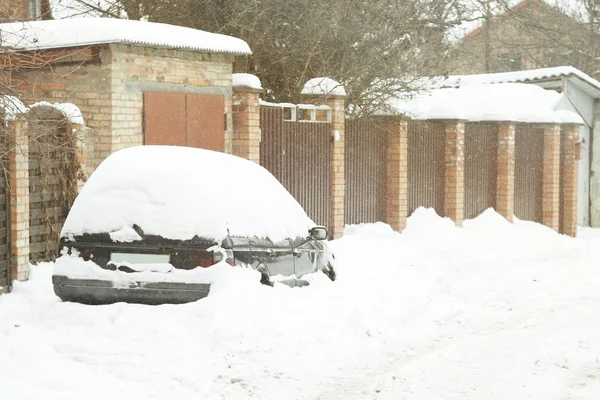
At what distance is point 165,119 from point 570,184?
12.3 m

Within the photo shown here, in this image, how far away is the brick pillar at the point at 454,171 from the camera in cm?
1852

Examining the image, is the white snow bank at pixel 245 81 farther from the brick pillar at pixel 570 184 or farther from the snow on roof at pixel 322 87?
the brick pillar at pixel 570 184

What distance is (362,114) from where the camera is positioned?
17.1 metres

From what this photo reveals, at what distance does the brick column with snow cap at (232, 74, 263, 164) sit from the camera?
45.6 ft

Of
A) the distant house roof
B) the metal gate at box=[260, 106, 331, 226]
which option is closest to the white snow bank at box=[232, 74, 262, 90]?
the metal gate at box=[260, 106, 331, 226]

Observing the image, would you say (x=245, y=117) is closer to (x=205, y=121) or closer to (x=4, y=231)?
(x=205, y=121)

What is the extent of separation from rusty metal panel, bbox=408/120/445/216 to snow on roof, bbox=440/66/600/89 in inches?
184

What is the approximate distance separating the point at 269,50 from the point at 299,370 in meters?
9.58

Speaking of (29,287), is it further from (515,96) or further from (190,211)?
(515,96)

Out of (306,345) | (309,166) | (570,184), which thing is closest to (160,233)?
(306,345)

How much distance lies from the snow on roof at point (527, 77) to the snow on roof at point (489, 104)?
53 centimetres

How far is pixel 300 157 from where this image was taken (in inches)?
596

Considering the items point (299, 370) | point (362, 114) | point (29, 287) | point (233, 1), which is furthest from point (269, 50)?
point (299, 370)

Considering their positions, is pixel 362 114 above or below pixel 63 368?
above
